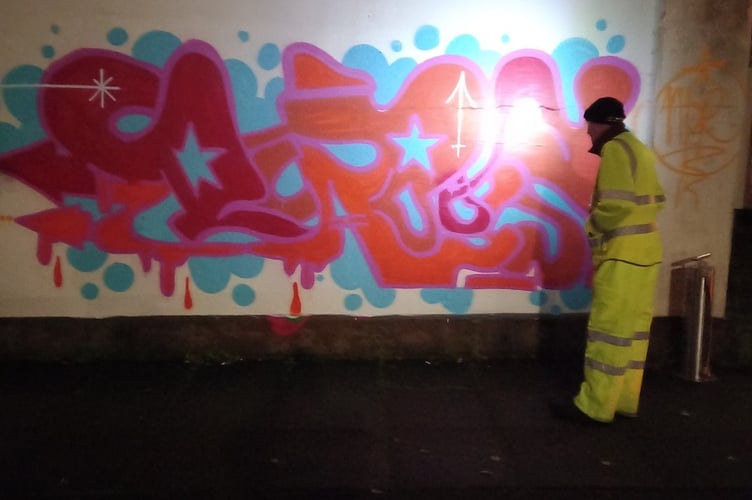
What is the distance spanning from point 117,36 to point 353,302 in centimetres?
287

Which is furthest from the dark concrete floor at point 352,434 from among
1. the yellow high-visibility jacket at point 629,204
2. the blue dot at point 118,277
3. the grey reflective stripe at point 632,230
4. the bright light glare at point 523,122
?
the bright light glare at point 523,122

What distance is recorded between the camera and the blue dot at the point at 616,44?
5.31 meters

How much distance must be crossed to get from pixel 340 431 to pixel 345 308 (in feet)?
4.79

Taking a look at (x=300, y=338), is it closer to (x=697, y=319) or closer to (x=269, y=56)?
(x=269, y=56)

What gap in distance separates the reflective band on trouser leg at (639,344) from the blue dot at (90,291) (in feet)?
13.8

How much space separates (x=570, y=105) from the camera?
5406 millimetres

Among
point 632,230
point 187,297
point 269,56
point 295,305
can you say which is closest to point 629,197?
point 632,230

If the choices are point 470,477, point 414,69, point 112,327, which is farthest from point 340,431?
point 414,69

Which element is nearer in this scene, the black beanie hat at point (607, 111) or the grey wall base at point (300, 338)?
the black beanie hat at point (607, 111)

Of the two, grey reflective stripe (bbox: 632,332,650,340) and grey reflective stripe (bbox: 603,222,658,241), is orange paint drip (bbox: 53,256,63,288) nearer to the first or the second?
grey reflective stripe (bbox: 603,222,658,241)

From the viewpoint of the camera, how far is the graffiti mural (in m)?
5.36

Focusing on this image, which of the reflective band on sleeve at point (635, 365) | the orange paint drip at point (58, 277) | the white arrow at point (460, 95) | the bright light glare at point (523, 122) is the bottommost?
the reflective band on sleeve at point (635, 365)

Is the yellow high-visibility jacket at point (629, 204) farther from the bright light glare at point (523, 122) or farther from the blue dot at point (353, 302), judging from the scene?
the blue dot at point (353, 302)

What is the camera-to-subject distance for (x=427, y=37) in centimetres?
531
